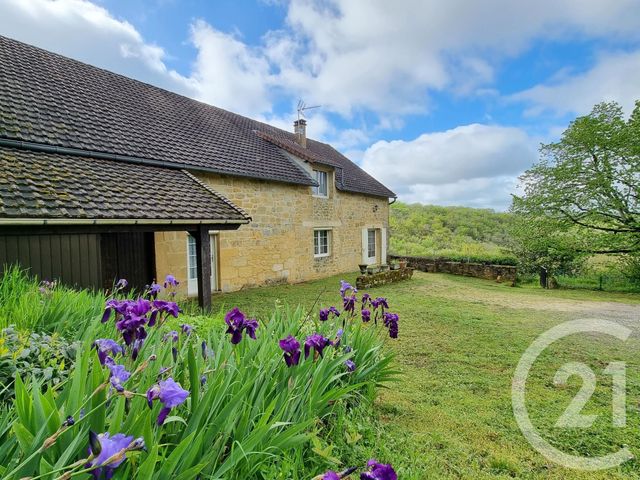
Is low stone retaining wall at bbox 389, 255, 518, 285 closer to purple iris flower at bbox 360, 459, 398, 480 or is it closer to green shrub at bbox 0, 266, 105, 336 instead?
green shrub at bbox 0, 266, 105, 336

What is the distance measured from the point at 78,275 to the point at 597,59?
19.1m

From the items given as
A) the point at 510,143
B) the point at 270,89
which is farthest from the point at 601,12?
the point at 510,143

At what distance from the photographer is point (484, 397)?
3.66 metres

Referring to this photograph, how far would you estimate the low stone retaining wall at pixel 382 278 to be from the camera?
460 inches

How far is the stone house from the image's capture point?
5.55 meters

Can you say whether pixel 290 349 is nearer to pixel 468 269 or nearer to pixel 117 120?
pixel 117 120

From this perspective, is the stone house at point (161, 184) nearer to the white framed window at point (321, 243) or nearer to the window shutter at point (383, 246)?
the white framed window at point (321, 243)

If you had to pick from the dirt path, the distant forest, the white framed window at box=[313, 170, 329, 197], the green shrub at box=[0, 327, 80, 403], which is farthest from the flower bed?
the distant forest

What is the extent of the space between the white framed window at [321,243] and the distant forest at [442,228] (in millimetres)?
9699

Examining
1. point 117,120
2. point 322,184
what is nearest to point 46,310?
point 117,120

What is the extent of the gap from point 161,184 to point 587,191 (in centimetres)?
1819

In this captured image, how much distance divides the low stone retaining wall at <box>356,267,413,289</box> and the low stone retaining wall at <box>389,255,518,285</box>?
447 cm

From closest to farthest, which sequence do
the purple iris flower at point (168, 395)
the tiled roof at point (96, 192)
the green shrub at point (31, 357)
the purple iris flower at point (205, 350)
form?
1. the purple iris flower at point (168, 395)
2. the green shrub at point (31, 357)
3. the purple iris flower at point (205, 350)
4. the tiled roof at point (96, 192)

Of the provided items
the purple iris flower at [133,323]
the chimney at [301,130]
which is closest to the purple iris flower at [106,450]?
the purple iris flower at [133,323]
